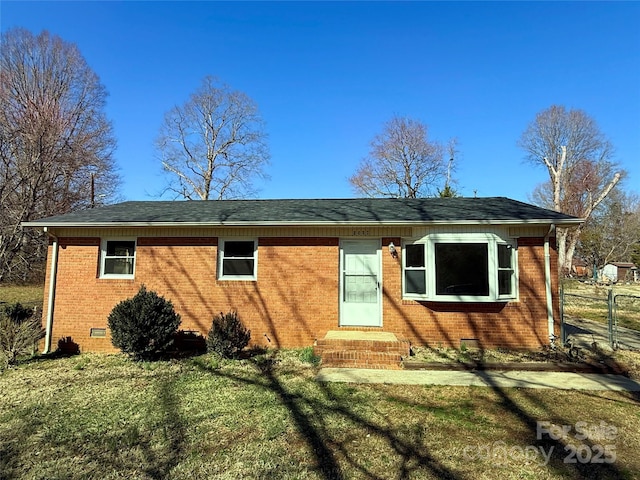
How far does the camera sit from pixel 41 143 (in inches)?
601

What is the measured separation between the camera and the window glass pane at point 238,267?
8836 mm

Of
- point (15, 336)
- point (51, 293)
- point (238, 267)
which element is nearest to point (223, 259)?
point (238, 267)

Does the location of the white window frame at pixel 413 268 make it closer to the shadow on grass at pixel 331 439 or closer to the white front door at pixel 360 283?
the white front door at pixel 360 283

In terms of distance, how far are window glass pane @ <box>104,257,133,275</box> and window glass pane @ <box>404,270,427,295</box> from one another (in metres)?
6.77

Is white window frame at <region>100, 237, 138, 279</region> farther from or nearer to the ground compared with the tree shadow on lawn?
farther from the ground

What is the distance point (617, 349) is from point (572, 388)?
3.31m

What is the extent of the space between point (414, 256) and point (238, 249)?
4.22 meters

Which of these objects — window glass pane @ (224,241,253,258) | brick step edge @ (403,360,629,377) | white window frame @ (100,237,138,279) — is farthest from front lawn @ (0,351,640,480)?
window glass pane @ (224,241,253,258)

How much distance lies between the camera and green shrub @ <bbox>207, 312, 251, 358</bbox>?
738 centimetres

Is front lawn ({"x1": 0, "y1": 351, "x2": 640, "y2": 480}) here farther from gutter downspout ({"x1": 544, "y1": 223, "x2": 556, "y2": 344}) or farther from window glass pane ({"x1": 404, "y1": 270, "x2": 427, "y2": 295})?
window glass pane ({"x1": 404, "y1": 270, "x2": 427, "y2": 295})

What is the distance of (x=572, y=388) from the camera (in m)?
5.72

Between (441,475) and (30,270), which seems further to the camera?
(30,270)

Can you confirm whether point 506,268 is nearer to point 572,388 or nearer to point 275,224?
point 572,388

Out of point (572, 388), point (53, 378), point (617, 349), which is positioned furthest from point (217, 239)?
point (617, 349)
